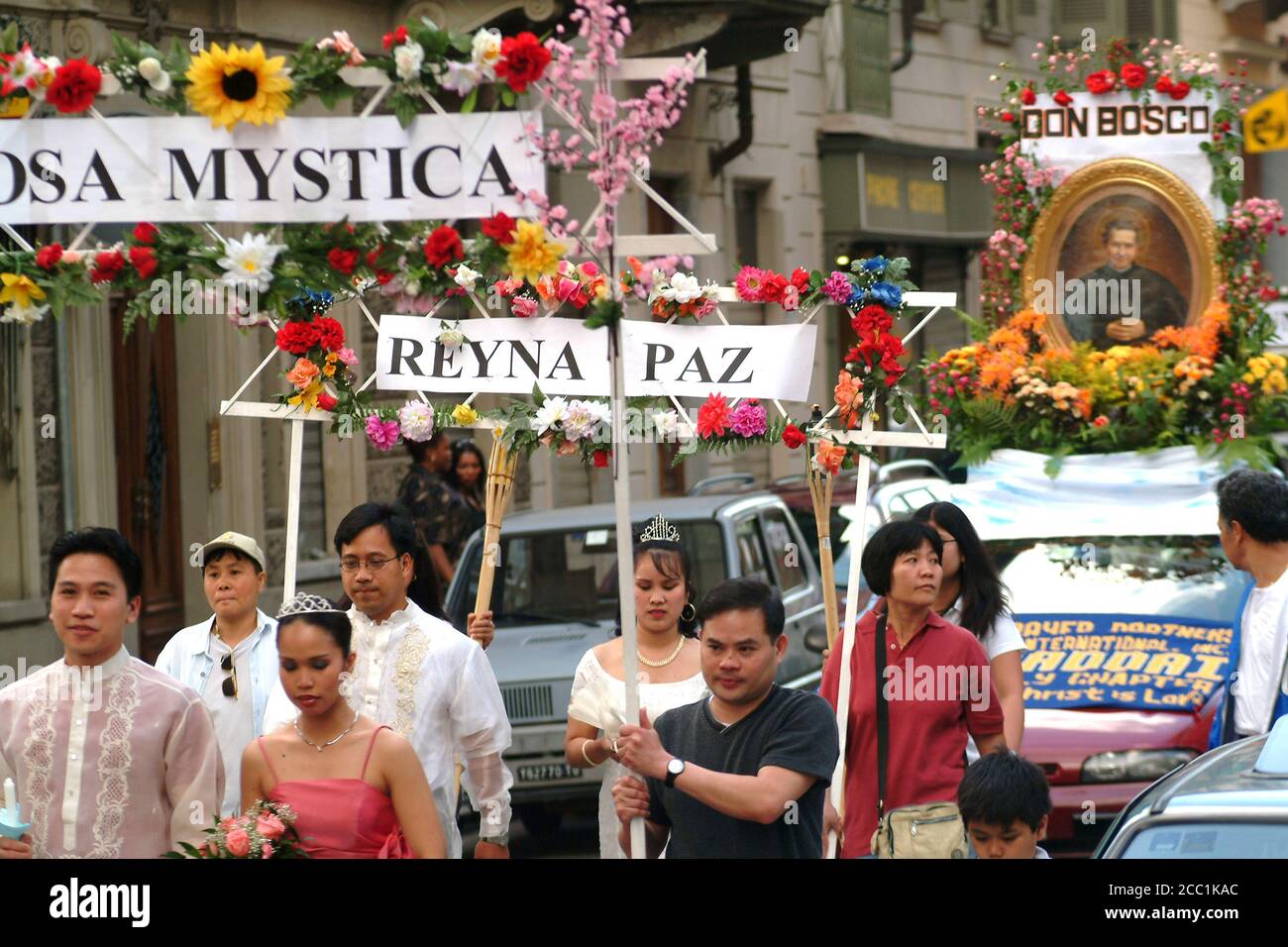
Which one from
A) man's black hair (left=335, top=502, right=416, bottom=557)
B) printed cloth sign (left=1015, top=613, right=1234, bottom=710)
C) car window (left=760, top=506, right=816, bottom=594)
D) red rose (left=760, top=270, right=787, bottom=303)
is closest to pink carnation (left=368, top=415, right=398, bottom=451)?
man's black hair (left=335, top=502, right=416, bottom=557)

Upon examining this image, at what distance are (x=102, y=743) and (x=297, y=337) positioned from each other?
1.90 meters

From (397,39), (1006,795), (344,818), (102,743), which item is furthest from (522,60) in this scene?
(1006,795)

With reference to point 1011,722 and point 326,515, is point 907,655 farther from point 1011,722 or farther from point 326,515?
point 326,515

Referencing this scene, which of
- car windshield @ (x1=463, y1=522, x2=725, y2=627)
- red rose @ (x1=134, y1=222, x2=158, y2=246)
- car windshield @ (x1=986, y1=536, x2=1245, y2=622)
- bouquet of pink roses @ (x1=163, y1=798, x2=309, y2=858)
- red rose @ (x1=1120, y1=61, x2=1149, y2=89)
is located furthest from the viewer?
red rose @ (x1=1120, y1=61, x2=1149, y2=89)

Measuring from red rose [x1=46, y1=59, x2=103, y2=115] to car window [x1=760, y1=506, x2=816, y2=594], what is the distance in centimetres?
654

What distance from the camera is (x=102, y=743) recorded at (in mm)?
5180

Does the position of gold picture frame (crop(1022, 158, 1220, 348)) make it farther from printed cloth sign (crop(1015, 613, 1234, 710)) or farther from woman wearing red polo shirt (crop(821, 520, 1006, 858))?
woman wearing red polo shirt (crop(821, 520, 1006, 858))

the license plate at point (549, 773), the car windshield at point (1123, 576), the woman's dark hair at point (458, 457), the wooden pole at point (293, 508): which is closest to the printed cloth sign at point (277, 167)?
the wooden pole at point (293, 508)

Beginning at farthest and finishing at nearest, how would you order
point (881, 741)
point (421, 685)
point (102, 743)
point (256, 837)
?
point (881, 741), point (421, 685), point (102, 743), point (256, 837)

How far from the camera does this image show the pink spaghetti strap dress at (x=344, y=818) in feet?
16.3

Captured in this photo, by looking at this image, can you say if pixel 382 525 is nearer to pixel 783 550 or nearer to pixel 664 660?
pixel 664 660

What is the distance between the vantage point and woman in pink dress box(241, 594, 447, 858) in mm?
4992

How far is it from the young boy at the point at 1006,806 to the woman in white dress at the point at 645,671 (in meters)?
1.43
